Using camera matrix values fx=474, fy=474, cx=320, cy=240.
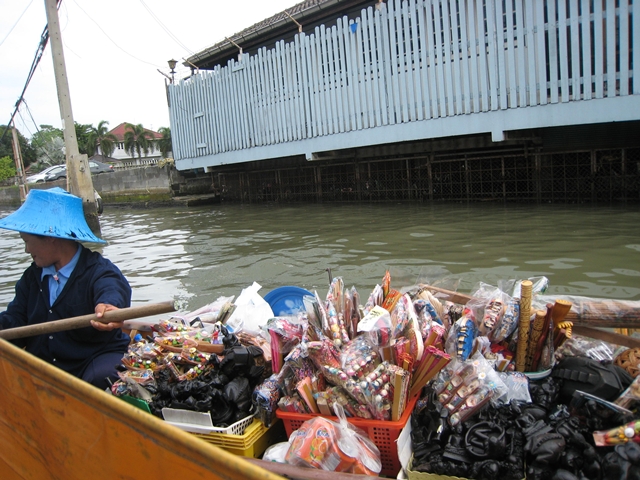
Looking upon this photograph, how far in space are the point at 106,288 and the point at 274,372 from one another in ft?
3.45

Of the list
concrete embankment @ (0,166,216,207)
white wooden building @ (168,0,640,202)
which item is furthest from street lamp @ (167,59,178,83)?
concrete embankment @ (0,166,216,207)

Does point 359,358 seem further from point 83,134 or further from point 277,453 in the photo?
point 83,134

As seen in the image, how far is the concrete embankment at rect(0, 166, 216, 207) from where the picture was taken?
60.2 ft

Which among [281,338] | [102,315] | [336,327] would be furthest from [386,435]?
[102,315]

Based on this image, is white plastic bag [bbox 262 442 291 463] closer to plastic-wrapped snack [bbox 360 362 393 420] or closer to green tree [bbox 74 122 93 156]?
plastic-wrapped snack [bbox 360 362 393 420]

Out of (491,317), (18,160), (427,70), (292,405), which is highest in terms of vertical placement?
(18,160)

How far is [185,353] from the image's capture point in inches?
99.0

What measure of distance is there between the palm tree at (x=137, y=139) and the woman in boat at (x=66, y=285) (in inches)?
2182

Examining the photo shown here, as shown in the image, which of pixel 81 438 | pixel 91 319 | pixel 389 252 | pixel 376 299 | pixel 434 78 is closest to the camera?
pixel 81 438

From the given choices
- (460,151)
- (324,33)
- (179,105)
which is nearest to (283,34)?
(324,33)

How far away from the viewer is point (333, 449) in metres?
1.76

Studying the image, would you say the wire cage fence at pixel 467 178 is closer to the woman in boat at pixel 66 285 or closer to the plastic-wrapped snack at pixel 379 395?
the plastic-wrapped snack at pixel 379 395

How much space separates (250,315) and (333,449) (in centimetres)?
168

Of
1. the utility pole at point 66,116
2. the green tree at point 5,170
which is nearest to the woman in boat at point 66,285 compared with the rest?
the utility pole at point 66,116
